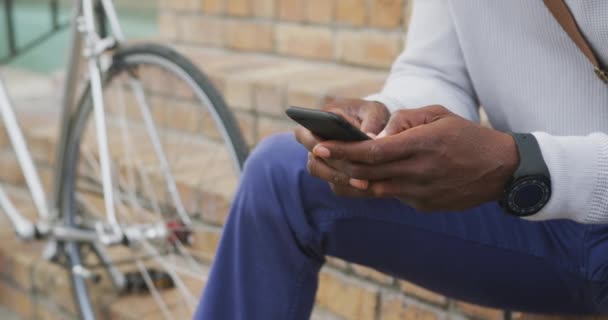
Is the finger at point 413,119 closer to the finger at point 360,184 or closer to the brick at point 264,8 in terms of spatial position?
the finger at point 360,184

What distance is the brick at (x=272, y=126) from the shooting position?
6.21 feet

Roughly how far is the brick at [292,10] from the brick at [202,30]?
234 millimetres

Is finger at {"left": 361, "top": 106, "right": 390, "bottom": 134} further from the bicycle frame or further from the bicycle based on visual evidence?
the bicycle frame

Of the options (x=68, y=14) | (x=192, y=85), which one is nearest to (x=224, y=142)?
(x=192, y=85)

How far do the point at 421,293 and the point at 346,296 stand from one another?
20cm

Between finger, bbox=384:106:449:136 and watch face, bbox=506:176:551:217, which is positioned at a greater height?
finger, bbox=384:106:449:136

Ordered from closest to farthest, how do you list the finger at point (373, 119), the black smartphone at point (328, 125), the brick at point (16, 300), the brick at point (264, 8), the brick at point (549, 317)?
the black smartphone at point (328, 125) < the finger at point (373, 119) < the brick at point (549, 317) < the brick at point (264, 8) < the brick at point (16, 300)

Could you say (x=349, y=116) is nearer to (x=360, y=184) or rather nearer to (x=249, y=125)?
(x=360, y=184)

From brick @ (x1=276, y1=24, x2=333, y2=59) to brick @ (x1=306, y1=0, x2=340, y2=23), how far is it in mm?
22

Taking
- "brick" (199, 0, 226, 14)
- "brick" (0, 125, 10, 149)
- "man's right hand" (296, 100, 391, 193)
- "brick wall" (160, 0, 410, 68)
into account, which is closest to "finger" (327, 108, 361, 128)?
"man's right hand" (296, 100, 391, 193)

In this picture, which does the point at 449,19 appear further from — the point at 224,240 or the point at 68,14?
the point at 68,14

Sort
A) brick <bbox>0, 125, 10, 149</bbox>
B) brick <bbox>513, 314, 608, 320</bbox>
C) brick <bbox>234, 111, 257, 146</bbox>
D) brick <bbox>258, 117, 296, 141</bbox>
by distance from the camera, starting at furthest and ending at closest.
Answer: brick <bbox>0, 125, 10, 149</bbox>
brick <bbox>234, 111, 257, 146</bbox>
brick <bbox>258, 117, 296, 141</bbox>
brick <bbox>513, 314, 608, 320</bbox>

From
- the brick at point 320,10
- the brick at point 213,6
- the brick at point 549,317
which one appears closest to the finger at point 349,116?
the brick at point 549,317

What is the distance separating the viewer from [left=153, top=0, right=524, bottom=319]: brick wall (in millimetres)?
1623
